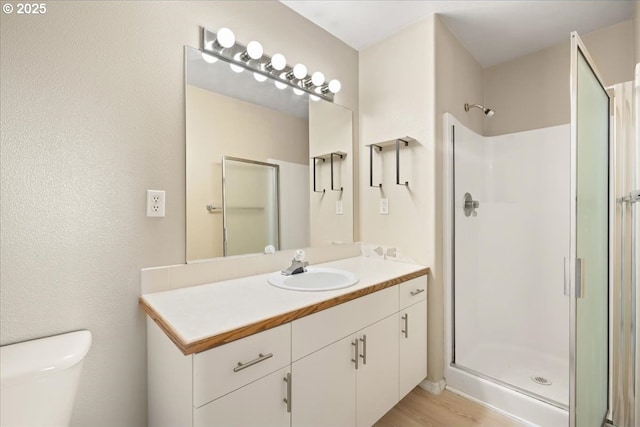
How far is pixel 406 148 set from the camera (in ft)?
6.67

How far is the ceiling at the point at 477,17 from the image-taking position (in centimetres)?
182

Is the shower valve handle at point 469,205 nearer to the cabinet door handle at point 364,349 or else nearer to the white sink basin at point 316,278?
the white sink basin at point 316,278

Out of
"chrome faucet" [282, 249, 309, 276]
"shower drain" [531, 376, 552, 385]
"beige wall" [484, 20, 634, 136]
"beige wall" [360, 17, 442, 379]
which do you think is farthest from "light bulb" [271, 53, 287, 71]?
"shower drain" [531, 376, 552, 385]

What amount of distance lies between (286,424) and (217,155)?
1.21 meters

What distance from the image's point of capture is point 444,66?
201 cm

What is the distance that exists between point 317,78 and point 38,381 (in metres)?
1.92

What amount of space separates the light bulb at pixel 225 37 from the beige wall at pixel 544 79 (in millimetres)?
2274

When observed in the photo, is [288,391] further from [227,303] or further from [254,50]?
[254,50]

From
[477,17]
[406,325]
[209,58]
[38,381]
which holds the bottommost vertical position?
[406,325]

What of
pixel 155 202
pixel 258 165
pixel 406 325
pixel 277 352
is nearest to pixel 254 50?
pixel 258 165

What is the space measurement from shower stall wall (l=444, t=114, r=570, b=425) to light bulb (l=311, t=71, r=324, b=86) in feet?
2.88

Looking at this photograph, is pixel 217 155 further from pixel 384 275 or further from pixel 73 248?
pixel 384 275

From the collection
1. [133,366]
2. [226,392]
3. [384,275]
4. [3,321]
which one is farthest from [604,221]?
[3,321]

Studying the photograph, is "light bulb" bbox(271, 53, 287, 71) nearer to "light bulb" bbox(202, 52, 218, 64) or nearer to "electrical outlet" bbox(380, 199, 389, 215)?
"light bulb" bbox(202, 52, 218, 64)
